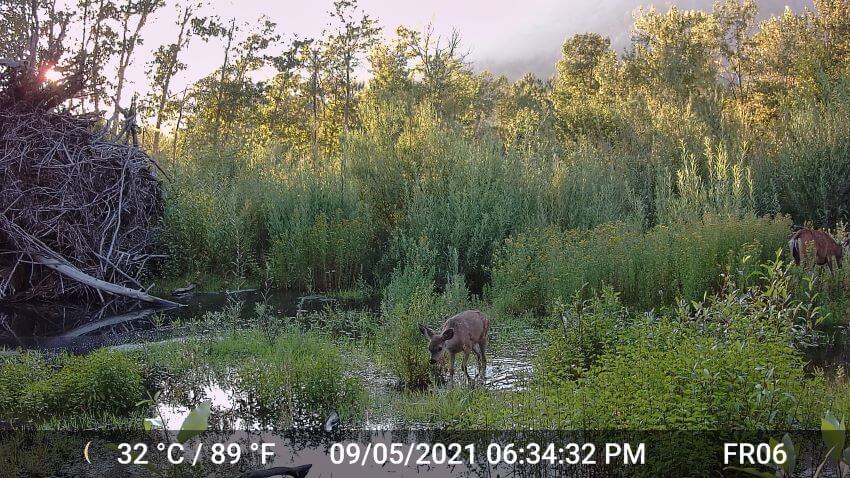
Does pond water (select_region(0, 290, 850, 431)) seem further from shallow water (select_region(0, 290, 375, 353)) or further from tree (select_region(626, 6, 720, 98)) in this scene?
tree (select_region(626, 6, 720, 98))

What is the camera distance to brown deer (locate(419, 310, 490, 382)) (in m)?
6.99

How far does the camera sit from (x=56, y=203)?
12703 millimetres

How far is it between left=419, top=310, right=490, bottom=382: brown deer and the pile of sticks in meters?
7.29

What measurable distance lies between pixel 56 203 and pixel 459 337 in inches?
342

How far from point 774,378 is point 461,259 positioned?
8.78 m

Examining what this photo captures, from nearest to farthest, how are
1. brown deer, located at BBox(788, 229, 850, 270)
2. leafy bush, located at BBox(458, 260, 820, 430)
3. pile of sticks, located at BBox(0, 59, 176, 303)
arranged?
leafy bush, located at BBox(458, 260, 820, 430) → brown deer, located at BBox(788, 229, 850, 270) → pile of sticks, located at BBox(0, 59, 176, 303)

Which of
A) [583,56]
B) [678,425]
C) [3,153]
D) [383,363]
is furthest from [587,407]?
[583,56]

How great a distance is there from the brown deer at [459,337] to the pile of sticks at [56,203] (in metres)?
7.29

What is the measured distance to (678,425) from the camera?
4617mm

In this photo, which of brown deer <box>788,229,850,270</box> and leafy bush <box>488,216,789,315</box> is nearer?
leafy bush <box>488,216,789,315</box>

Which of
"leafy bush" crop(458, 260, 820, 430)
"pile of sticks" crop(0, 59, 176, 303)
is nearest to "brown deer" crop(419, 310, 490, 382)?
"leafy bush" crop(458, 260, 820, 430)

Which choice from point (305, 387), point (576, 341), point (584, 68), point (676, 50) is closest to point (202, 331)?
point (305, 387)

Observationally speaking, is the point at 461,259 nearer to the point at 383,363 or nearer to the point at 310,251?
the point at 310,251

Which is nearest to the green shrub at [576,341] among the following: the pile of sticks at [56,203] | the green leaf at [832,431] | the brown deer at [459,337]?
the brown deer at [459,337]
